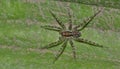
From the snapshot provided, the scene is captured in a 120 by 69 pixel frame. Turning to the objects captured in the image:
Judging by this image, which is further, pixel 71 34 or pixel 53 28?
pixel 71 34

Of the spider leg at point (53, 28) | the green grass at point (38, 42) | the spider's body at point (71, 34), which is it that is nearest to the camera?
the green grass at point (38, 42)

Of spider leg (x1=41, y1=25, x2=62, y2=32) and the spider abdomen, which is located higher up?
spider leg (x1=41, y1=25, x2=62, y2=32)

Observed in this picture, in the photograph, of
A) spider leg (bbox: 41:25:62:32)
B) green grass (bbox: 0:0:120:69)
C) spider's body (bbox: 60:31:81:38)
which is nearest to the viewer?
green grass (bbox: 0:0:120:69)

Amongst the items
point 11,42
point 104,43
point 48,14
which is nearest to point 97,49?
point 104,43

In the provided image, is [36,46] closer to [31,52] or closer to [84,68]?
[31,52]

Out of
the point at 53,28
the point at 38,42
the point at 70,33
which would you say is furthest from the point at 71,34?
the point at 38,42

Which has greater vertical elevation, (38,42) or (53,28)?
(53,28)

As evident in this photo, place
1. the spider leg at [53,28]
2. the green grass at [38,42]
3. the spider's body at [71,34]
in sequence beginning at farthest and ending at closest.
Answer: the spider's body at [71,34] < the spider leg at [53,28] < the green grass at [38,42]

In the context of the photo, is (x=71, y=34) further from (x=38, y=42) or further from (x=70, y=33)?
(x=38, y=42)
